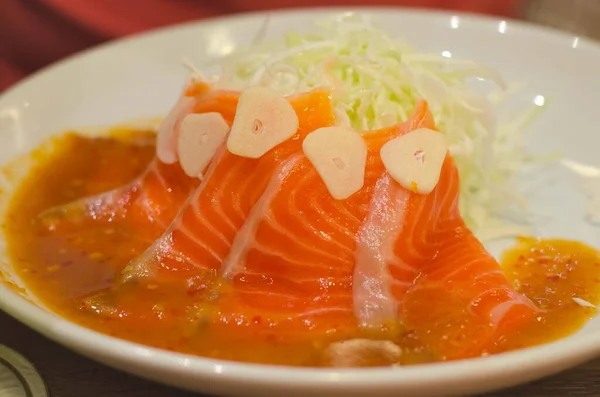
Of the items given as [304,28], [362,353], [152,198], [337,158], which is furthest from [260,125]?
[304,28]

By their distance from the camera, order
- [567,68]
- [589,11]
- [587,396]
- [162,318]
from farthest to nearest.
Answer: [589,11] → [567,68] → [162,318] → [587,396]

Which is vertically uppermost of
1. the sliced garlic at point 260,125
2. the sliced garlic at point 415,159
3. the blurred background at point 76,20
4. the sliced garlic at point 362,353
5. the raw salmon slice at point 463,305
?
the blurred background at point 76,20

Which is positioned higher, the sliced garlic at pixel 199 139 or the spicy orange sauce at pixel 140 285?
the sliced garlic at pixel 199 139

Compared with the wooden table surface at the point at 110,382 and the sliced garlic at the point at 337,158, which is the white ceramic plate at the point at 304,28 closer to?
the wooden table surface at the point at 110,382

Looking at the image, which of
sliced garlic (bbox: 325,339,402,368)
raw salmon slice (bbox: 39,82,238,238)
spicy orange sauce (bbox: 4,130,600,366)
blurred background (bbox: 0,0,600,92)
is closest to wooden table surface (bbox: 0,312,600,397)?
spicy orange sauce (bbox: 4,130,600,366)

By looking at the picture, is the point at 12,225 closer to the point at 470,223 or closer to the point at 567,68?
the point at 470,223

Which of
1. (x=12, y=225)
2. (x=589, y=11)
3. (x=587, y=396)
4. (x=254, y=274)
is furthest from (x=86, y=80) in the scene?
(x=589, y=11)

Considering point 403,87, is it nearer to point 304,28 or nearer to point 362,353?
point 362,353

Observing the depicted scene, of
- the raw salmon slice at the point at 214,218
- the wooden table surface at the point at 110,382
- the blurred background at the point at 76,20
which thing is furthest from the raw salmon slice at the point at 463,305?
the blurred background at the point at 76,20
